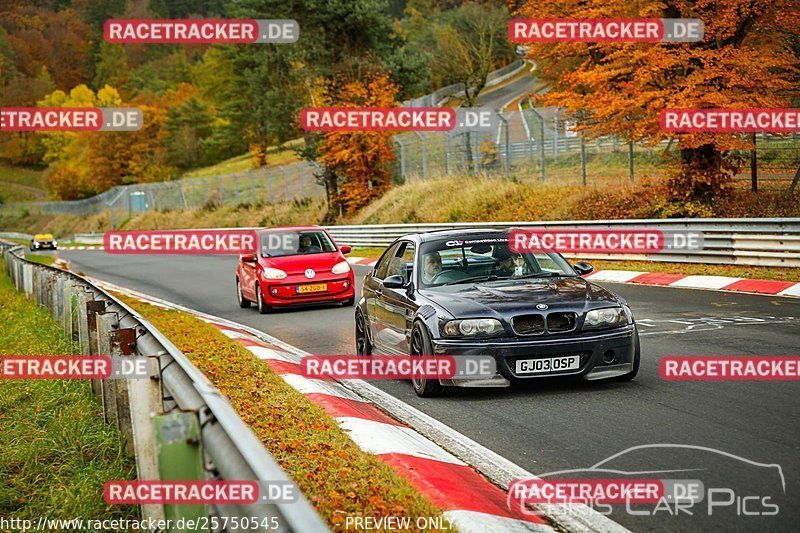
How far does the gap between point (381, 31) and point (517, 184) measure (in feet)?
55.8

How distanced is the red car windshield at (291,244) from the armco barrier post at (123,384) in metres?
11.6

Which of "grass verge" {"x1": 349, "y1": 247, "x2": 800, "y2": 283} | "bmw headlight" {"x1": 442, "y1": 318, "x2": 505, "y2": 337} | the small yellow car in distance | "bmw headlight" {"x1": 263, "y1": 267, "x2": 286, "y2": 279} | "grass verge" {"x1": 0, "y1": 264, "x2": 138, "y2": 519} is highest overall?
"bmw headlight" {"x1": 442, "y1": 318, "x2": 505, "y2": 337}

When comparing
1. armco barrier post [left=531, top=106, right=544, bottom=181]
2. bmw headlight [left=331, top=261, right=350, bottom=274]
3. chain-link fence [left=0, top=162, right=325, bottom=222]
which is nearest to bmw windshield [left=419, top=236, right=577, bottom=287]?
bmw headlight [left=331, top=261, right=350, bottom=274]

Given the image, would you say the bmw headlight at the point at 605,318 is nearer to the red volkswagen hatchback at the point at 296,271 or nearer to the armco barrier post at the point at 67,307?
the armco barrier post at the point at 67,307

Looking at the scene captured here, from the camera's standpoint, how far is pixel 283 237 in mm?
17906

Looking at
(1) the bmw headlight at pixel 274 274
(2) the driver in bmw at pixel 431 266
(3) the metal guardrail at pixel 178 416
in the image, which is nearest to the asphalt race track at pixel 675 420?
(2) the driver in bmw at pixel 431 266

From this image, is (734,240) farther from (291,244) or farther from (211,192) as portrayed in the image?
(211,192)

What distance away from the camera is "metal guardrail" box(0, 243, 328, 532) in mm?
2836

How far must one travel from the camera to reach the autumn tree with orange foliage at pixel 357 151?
1668 inches

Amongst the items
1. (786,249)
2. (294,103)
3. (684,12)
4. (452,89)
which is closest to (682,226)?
(786,249)

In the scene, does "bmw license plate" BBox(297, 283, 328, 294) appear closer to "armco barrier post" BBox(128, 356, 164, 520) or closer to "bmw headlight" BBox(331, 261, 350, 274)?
"bmw headlight" BBox(331, 261, 350, 274)

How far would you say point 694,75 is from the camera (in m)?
21.0

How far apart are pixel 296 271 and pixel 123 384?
11318 millimetres

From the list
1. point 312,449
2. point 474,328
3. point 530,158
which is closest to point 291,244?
point 474,328
